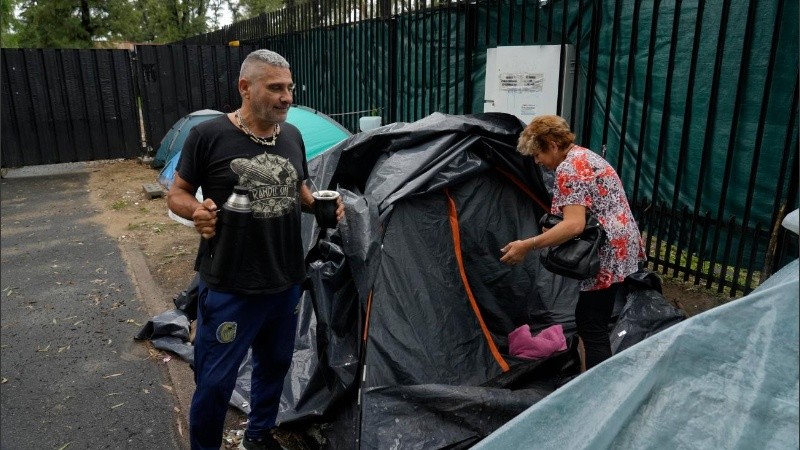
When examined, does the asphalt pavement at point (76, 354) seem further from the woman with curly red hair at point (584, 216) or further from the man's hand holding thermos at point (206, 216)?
the woman with curly red hair at point (584, 216)

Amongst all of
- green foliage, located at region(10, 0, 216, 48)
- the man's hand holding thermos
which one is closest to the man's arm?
the man's hand holding thermos

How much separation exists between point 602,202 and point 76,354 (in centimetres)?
347

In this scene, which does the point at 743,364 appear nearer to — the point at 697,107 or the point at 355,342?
the point at 355,342

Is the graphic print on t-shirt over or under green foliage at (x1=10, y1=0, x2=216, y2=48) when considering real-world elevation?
under

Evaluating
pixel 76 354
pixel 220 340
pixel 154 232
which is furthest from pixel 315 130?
pixel 220 340

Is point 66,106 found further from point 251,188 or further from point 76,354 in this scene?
point 251,188

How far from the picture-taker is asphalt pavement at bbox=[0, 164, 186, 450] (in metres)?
2.96

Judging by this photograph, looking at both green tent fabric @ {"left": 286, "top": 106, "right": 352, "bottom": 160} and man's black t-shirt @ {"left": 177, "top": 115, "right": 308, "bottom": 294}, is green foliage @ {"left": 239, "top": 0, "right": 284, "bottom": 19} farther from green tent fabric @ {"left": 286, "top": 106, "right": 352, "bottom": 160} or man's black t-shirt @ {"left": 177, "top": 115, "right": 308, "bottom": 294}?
man's black t-shirt @ {"left": 177, "top": 115, "right": 308, "bottom": 294}

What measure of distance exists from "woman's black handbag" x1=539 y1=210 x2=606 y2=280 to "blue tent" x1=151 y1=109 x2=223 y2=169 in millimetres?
6891

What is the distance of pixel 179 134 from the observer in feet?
29.1

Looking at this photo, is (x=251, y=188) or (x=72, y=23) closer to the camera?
(x=251, y=188)

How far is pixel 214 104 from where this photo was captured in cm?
1082

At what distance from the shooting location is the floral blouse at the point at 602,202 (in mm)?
2686

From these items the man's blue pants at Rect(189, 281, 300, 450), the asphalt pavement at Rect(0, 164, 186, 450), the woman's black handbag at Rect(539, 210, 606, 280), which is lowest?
the asphalt pavement at Rect(0, 164, 186, 450)
